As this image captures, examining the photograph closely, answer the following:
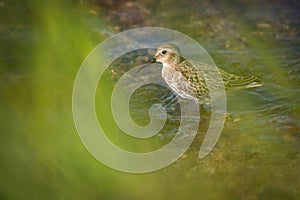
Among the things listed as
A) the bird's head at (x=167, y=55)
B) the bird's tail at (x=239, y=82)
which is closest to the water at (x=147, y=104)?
the bird's tail at (x=239, y=82)

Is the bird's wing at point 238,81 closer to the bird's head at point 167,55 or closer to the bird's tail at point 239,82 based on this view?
the bird's tail at point 239,82

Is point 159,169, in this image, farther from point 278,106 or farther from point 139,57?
point 139,57

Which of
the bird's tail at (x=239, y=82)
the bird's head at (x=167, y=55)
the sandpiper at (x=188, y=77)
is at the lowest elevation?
the bird's tail at (x=239, y=82)

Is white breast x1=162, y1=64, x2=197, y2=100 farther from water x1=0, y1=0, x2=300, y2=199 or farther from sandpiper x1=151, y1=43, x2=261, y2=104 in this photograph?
water x1=0, y1=0, x2=300, y2=199

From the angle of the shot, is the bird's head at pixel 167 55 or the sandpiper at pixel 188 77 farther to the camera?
the bird's head at pixel 167 55

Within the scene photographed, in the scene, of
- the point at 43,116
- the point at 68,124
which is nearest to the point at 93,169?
the point at 43,116

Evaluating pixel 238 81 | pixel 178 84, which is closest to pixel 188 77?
pixel 178 84

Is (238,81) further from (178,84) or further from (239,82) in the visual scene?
(178,84)

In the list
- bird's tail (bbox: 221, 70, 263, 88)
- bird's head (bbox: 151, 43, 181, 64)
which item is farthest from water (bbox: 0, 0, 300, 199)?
bird's head (bbox: 151, 43, 181, 64)
